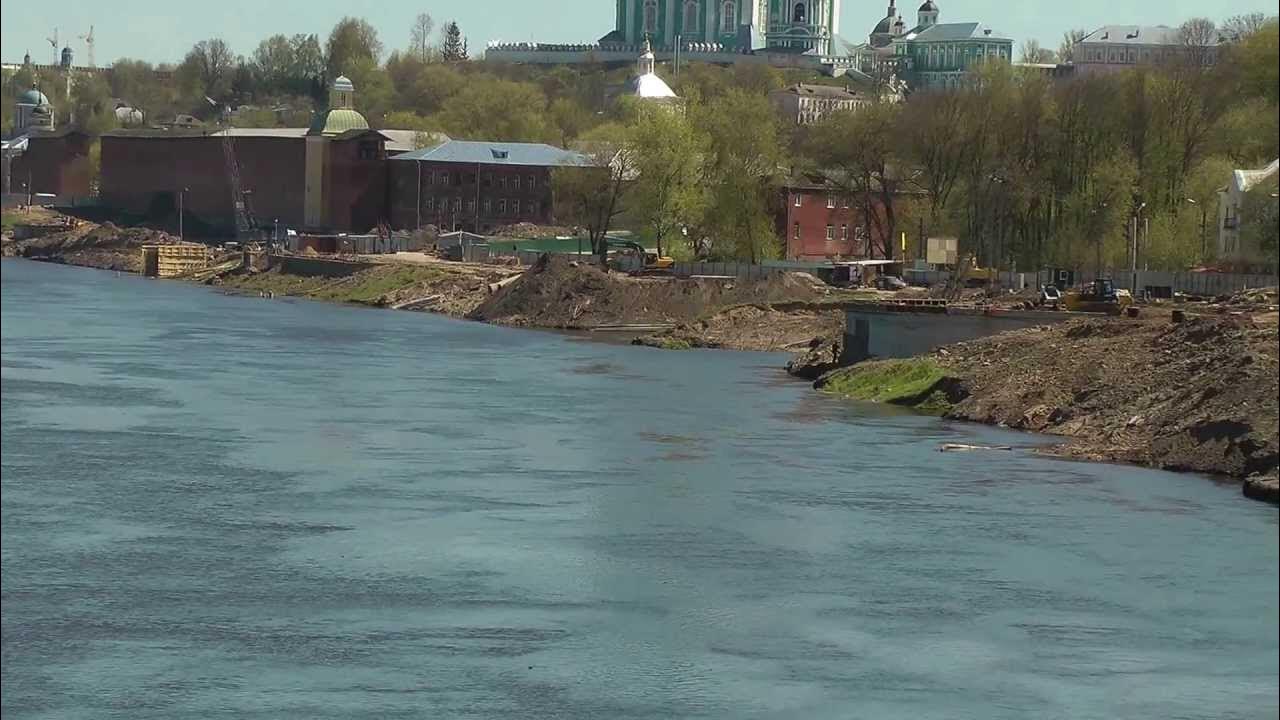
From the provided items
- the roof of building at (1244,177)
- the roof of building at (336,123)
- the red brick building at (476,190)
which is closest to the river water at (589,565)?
the roof of building at (1244,177)

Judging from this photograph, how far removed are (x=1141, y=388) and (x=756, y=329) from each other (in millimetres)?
24268

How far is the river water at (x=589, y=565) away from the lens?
1995 cm

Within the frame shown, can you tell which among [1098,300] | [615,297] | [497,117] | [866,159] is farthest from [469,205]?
[1098,300]

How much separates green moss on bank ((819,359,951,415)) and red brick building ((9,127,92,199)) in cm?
7806

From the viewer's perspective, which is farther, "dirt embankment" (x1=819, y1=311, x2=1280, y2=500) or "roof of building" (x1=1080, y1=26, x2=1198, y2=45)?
"roof of building" (x1=1080, y1=26, x2=1198, y2=45)

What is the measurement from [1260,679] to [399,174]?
89.4 metres

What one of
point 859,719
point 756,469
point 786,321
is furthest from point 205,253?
point 859,719

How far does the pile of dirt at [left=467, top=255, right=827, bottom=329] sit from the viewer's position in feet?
221

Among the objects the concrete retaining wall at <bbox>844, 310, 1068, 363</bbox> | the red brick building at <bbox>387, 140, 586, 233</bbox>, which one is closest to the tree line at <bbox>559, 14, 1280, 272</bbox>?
the concrete retaining wall at <bbox>844, 310, 1068, 363</bbox>

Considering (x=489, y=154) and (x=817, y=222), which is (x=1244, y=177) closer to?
(x=817, y=222)

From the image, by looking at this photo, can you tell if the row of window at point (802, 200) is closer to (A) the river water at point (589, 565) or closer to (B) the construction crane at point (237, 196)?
(B) the construction crane at point (237, 196)

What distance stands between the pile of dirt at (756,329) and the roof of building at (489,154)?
41320mm

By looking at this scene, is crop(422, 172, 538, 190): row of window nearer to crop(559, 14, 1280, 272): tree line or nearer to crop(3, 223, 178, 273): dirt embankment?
crop(3, 223, 178, 273): dirt embankment

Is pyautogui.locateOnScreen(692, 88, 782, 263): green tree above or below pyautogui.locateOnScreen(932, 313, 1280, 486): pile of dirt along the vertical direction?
above
